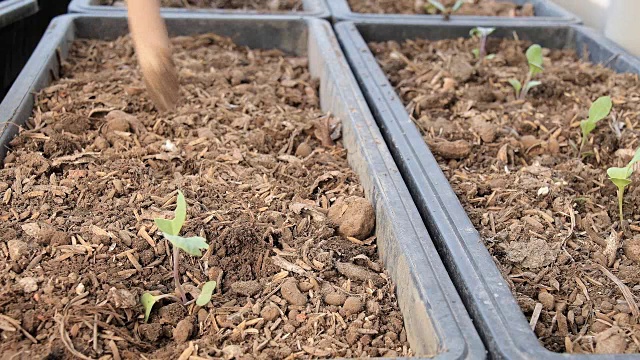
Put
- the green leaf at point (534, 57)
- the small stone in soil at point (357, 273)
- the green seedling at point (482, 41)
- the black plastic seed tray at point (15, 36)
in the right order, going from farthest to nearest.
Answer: the green seedling at point (482, 41) < the black plastic seed tray at point (15, 36) < the green leaf at point (534, 57) < the small stone in soil at point (357, 273)

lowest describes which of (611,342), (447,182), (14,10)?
(611,342)

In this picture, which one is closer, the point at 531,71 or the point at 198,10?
the point at 531,71

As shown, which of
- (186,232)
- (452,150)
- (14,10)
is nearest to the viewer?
(186,232)

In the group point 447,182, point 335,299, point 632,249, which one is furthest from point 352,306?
point 632,249

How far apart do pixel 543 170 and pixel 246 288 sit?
78cm

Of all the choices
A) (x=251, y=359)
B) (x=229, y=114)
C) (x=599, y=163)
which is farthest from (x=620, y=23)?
(x=251, y=359)

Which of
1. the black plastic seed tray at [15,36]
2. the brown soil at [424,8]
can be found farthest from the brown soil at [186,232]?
the brown soil at [424,8]

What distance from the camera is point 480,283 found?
0.99 m

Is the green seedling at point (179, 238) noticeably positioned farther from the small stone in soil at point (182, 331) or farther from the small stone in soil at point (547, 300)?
the small stone in soil at point (547, 300)

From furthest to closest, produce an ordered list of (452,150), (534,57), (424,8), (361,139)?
(424,8), (534,57), (452,150), (361,139)

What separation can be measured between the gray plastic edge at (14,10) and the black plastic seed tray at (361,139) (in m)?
0.10

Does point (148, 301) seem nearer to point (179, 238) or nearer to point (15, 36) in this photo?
point (179, 238)

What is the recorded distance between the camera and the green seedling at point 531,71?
5.93 ft

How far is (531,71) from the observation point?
1858 mm
